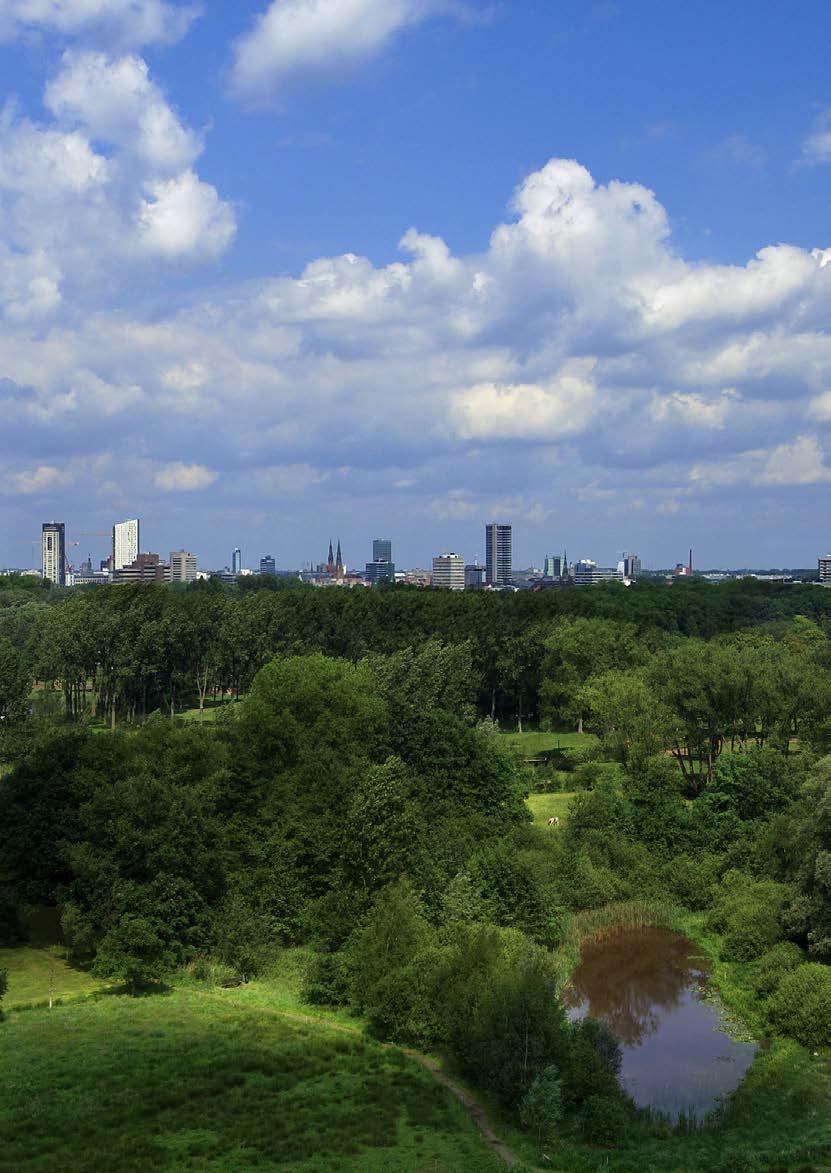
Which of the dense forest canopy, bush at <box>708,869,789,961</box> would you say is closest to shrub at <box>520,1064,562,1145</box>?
the dense forest canopy

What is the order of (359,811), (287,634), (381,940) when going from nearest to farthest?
(381,940)
(359,811)
(287,634)

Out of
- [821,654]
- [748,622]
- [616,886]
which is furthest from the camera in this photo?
[748,622]

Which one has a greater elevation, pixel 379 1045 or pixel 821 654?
pixel 821 654

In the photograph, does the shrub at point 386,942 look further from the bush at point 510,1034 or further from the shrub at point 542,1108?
the shrub at point 542,1108

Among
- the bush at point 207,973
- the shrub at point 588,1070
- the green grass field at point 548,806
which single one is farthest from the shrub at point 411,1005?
the green grass field at point 548,806

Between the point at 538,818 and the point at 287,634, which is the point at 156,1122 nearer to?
the point at 538,818

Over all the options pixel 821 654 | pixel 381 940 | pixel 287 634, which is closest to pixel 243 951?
pixel 381 940
